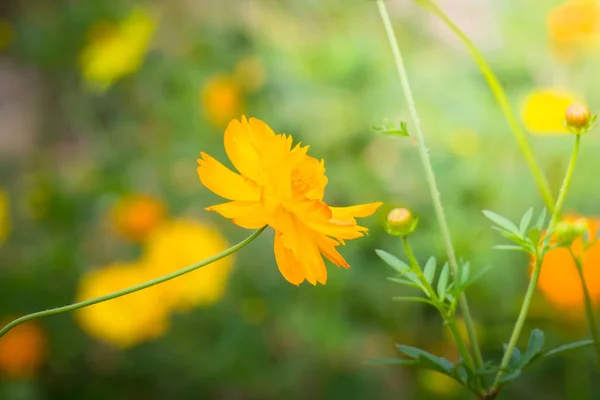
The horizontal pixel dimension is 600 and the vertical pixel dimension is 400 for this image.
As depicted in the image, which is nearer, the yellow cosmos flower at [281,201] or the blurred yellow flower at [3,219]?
the yellow cosmos flower at [281,201]

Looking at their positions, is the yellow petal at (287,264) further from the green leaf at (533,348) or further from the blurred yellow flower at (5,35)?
the blurred yellow flower at (5,35)

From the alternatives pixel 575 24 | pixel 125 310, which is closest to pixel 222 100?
pixel 125 310

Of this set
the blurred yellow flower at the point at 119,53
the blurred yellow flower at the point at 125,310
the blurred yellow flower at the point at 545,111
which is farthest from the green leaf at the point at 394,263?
the blurred yellow flower at the point at 119,53

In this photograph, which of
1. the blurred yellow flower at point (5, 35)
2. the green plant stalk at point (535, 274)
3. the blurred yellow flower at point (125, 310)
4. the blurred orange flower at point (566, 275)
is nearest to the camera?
the green plant stalk at point (535, 274)

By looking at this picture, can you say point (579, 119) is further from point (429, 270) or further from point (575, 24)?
point (575, 24)

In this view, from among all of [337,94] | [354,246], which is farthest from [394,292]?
[337,94]

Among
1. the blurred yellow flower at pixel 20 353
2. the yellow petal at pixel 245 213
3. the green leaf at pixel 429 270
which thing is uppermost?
the yellow petal at pixel 245 213

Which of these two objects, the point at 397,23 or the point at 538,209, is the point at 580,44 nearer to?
the point at 538,209

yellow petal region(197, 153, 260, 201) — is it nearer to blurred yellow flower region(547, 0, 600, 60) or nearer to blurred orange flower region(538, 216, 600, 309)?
blurred orange flower region(538, 216, 600, 309)
